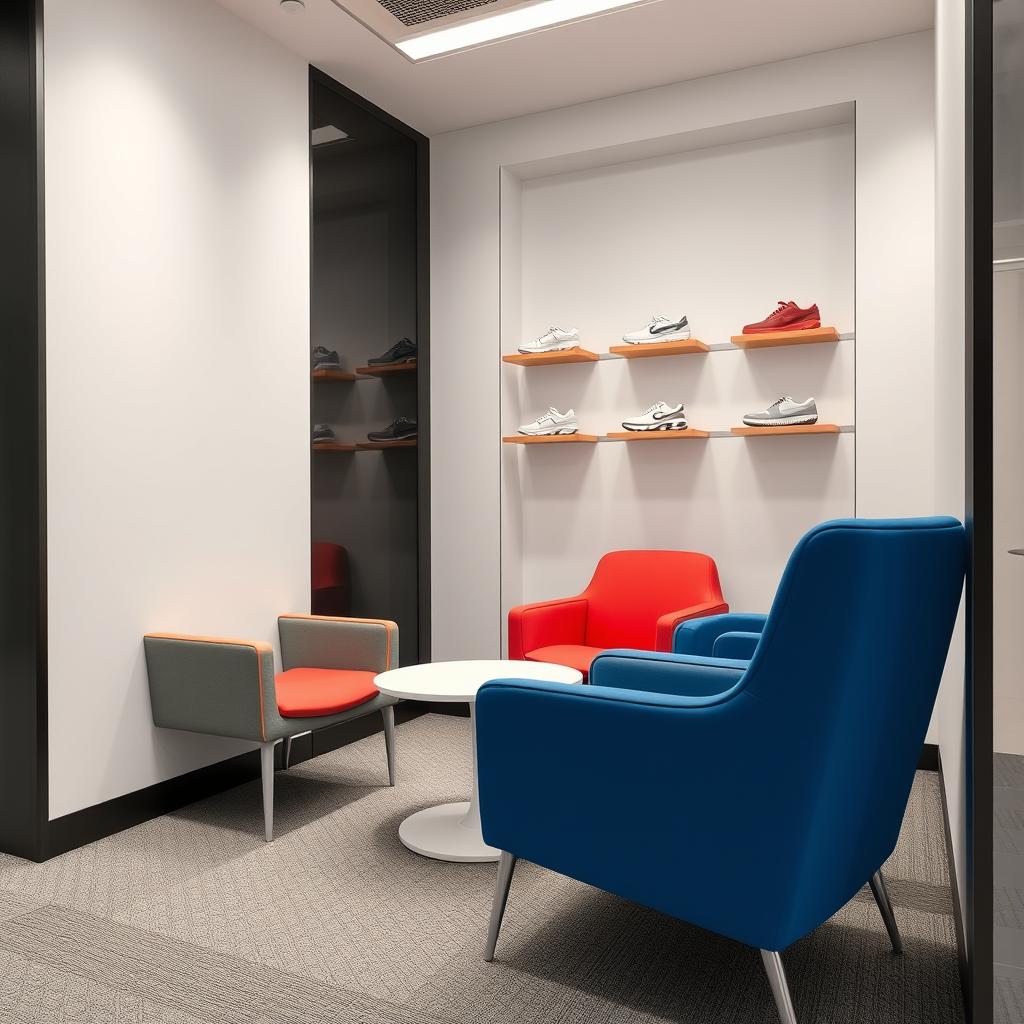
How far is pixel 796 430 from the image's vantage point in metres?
3.88

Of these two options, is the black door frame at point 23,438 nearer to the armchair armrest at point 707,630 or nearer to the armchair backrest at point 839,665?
the armchair armrest at point 707,630

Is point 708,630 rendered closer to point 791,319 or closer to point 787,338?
point 787,338

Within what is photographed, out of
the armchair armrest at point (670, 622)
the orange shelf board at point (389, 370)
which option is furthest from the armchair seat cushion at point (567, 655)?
the orange shelf board at point (389, 370)

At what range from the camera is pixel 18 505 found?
9.07ft

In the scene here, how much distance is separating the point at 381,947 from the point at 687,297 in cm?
323

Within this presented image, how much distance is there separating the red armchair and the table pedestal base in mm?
850

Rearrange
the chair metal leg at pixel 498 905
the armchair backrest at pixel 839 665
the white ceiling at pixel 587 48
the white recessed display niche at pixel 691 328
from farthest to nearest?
1. the white recessed display niche at pixel 691 328
2. the white ceiling at pixel 587 48
3. the chair metal leg at pixel 498 905
4. the armchair backrest at pixel 839 665

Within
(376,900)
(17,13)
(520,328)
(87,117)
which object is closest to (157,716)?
(376,900)

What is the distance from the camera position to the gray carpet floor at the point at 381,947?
192 cm

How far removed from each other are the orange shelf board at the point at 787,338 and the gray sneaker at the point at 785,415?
25 centimetres

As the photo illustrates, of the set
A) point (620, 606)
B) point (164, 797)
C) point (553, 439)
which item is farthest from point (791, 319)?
point (164, 797)

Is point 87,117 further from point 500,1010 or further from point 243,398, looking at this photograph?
point 500,1010

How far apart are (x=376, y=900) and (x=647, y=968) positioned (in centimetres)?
79

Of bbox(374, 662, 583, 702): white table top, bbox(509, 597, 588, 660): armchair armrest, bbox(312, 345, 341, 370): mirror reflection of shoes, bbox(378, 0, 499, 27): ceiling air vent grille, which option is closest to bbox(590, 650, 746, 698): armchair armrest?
bbox(374, 662, 583, 702): white table top
